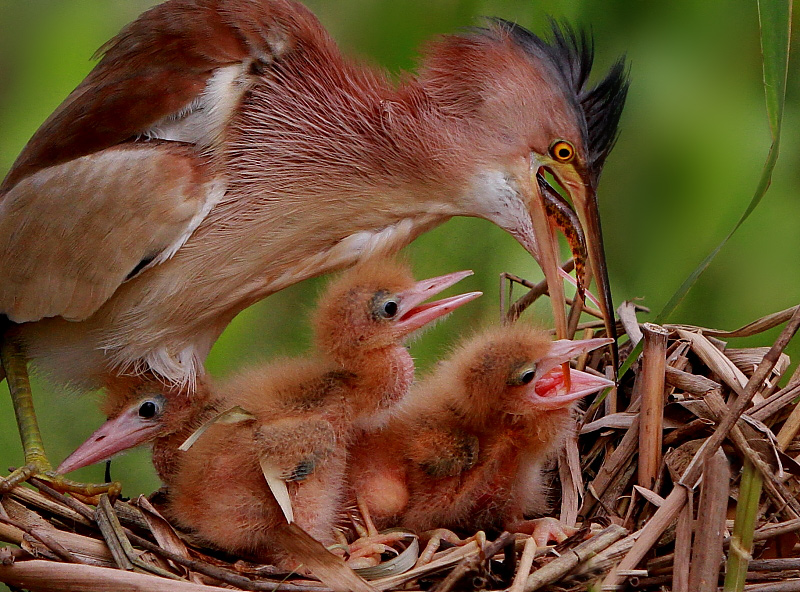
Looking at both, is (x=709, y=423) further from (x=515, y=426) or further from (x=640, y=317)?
(x=640, y=317)

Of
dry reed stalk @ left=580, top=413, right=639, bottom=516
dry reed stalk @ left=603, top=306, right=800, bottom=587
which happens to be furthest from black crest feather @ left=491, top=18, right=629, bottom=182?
dry reed stalk @ left=603, top=306, right=800, bottom=587

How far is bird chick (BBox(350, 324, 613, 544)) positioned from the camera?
6.38ft

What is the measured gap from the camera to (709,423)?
1.83 m

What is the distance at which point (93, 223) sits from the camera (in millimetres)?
1980

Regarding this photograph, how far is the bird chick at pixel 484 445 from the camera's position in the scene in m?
1.94

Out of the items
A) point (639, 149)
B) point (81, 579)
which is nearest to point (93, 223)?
point (81, 579)

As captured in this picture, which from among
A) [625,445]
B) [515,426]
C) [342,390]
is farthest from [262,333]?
[625,445]

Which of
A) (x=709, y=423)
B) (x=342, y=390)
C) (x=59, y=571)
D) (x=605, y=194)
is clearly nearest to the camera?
(x=59, y=571)

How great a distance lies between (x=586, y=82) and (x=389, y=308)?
614 mm

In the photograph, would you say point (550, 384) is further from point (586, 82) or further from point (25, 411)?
point (25, 411)

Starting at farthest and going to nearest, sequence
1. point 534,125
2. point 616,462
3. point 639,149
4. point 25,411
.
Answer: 1. point 639,149
2. point 25,411
3. point 534,125
4. point 616,462

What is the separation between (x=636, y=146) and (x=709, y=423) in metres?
0.81

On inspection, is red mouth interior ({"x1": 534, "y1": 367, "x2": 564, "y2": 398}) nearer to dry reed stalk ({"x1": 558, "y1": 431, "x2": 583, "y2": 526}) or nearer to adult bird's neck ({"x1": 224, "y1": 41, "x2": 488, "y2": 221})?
dry reed stalk ({"x1": 558, "y1": 431, "x2": 583, "y2": 526})

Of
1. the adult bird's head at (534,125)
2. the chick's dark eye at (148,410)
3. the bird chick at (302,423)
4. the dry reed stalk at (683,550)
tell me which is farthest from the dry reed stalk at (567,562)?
the chick's dark eye at (148,410)
